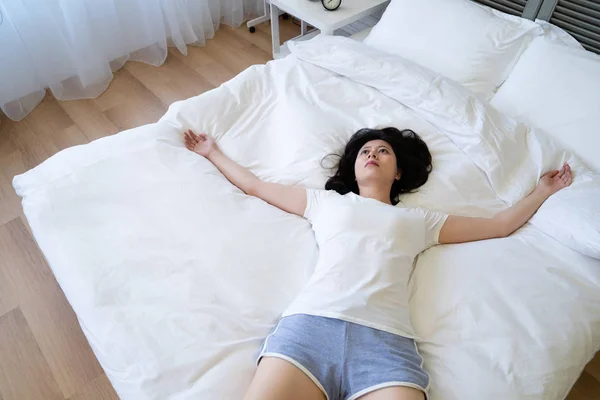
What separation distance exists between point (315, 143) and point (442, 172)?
1.51ft

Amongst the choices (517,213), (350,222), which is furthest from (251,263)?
(517,213)

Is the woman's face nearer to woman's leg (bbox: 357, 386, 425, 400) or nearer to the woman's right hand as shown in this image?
the woman's right hand

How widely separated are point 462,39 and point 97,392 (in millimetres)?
1986

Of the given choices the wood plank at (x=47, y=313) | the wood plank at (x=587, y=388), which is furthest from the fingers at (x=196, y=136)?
the wood plank at (x=587, y=388)

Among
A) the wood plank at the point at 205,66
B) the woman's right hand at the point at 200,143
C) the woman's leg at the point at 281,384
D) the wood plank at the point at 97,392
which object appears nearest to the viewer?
the woman's leg at the point at 281,384

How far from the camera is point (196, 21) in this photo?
2.95 meters

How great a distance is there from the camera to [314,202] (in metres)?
1.38

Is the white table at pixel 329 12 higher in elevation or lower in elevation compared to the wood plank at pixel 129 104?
higher

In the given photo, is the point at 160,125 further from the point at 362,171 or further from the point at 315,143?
the point at 362,171

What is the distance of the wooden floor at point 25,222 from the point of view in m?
1.47

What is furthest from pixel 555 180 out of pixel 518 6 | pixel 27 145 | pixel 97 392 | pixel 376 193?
pixel 27 145

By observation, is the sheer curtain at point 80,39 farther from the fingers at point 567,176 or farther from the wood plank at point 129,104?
the fingers at point 567,176

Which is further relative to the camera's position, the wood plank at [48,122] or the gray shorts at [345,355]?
the wood plank at [48,122]

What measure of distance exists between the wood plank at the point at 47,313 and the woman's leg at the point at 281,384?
2.59 ft
